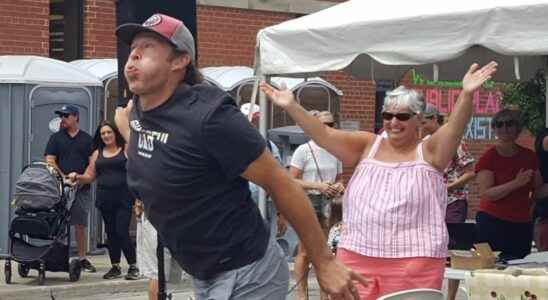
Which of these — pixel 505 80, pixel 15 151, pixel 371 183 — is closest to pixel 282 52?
pixel 371 183

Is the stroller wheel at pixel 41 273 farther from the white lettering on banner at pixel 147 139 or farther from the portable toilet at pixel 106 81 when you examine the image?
the white lettering on banner at pixel 147 139

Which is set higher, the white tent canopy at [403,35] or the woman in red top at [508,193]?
the white tent canopy at [403,35]

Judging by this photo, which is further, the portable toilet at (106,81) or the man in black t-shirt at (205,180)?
the portable toilet at (106,81)

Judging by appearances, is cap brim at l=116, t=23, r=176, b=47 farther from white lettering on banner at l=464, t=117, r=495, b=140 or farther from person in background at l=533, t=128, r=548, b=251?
white lettering on banner at l=464, t=117, r=495, b=140

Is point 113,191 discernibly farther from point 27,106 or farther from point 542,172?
point 542,172

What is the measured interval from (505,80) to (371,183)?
6366 mm

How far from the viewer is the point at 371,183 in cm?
620

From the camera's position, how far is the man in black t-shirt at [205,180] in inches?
161

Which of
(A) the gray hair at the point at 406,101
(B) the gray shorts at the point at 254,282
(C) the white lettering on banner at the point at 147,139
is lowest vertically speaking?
(B) the gray shorts at the point at 254,282

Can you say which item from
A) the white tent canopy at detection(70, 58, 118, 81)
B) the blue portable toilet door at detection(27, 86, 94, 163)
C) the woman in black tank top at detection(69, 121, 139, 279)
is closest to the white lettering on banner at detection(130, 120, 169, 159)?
the woman in black tank top at detection(69, 121, 139, 279)

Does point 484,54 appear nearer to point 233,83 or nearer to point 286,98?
point 286,98

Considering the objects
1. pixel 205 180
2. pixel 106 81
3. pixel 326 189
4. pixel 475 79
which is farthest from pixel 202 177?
pixel 106 81

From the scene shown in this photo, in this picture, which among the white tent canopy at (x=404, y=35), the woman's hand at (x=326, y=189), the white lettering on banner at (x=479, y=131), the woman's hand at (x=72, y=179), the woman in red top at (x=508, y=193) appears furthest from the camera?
the white lettering on banner at (x=479, y=131)

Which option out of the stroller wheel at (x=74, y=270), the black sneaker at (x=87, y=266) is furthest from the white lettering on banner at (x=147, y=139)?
the black sneaker at (x=87, y=266)
